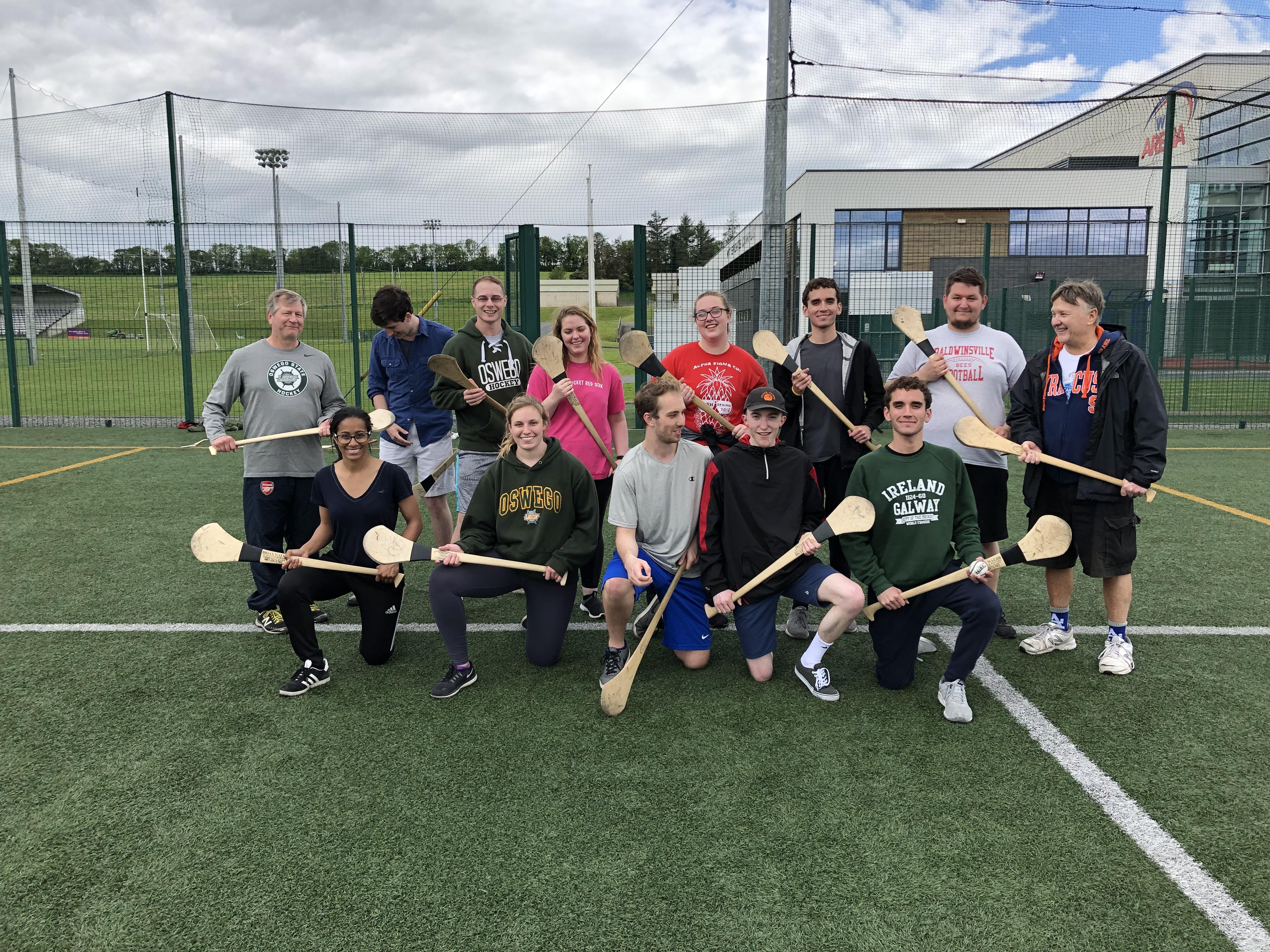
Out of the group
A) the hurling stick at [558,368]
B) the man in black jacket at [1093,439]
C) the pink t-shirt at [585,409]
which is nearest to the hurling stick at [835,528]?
the man in black jacket at [1093,439]

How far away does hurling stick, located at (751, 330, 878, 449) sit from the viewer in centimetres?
425

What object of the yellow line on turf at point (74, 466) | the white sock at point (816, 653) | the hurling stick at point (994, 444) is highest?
the hurling stick at point (994, 444)

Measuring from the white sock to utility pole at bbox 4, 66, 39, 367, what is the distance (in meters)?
13.2

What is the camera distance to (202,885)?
95.0 inches

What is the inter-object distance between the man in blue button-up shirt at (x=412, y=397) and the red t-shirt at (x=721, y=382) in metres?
1.56

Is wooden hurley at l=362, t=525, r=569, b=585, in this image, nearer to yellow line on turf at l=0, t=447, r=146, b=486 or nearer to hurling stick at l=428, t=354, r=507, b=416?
hurling stick at l=428, t=354, r=507, b=416

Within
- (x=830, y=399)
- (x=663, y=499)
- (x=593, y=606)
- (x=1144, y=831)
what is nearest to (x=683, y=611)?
(x=663, y=499)

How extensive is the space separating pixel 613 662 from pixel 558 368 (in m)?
1.59

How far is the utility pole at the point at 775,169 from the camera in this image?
1026 cm

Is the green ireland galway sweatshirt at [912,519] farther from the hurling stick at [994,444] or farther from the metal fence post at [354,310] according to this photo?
the metal fence post at [354,310]

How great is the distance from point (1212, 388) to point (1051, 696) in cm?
1445

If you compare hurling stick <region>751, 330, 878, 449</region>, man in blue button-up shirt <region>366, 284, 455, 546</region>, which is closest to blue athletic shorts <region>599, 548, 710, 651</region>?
hurling stick <region>751, 330, 878, 449</region>

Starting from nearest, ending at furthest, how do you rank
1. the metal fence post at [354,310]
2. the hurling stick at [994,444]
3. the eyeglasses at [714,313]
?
the hurling stick at [994,444], the eyeglasses at [714,313], the metal fence post at [354,310]

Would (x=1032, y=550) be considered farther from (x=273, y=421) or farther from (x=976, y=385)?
(x=273, y=421)
